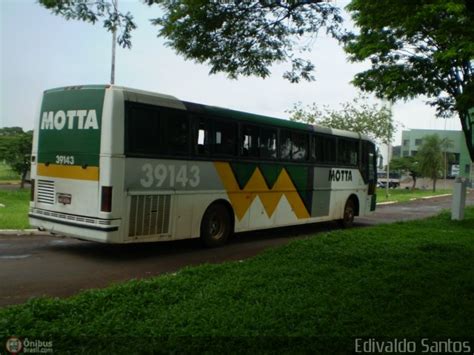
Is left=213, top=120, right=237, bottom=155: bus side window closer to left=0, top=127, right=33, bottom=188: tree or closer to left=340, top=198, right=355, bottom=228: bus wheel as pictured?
left=340, top=198, right=355, bottom=228: bus wheel

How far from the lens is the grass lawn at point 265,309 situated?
4.00 metres

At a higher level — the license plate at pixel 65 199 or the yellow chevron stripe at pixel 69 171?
the yellow chevron stripe at pixel 69 171

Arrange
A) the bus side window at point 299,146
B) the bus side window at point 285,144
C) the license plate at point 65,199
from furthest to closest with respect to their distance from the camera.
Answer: the bus side window at point 299,146, the bus side window at point 285,144, the license plate at point 65,199

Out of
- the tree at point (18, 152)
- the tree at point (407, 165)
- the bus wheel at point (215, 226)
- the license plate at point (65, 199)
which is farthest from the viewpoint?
the tree at point (407, 165)

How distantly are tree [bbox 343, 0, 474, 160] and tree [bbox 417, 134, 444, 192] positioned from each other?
37563mm

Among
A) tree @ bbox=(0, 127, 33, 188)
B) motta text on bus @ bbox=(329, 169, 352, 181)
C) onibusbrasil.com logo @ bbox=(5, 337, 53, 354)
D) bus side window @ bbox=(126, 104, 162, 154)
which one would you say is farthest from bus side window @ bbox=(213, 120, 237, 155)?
tree @ bbox=(0, 127, 33, 188)

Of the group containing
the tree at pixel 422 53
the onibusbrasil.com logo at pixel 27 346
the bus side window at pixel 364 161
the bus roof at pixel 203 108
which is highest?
the tree at pixel 422 53

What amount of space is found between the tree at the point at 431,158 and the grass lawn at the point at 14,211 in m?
40.7

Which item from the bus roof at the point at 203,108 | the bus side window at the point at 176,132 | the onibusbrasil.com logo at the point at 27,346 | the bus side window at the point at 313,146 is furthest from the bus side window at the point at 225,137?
the onibusbrasil.com logo at the point at 27,346

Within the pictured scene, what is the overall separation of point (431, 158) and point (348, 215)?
3822 centimetres

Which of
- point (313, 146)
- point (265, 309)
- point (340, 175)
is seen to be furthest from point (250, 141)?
point (265, 309)

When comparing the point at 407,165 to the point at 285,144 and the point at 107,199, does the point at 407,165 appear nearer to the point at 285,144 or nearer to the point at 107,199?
the point at 285,144

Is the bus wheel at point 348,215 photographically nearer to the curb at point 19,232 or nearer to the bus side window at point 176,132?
the bus side window at point 176,132

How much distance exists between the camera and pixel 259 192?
11312 millimetres
